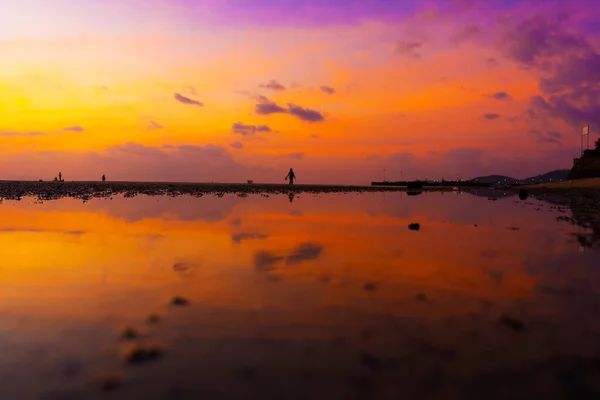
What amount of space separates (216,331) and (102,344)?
1882mm

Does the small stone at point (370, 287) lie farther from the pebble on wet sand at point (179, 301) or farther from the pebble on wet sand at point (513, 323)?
the pebble on wet sand at point (179, 301)

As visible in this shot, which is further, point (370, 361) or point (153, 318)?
point (153, 318)

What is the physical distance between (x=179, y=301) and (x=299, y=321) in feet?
9.97

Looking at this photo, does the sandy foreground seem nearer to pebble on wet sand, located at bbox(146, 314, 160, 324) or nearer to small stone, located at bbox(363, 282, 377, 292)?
small stone, located at bbox(363, 282, 377, 292)

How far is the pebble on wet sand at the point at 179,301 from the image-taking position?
943 cm

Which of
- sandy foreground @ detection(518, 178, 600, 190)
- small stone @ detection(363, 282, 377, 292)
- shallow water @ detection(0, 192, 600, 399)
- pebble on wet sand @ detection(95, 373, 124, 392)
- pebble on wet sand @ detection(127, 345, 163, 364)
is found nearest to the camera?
pebble on wet sand @ detection(95, 373, 124, 392)

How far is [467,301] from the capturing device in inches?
389

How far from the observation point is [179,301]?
9.67 meters

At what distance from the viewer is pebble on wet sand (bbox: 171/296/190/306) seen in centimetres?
943

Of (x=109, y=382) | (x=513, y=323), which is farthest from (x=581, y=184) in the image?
(x=109, y=382)

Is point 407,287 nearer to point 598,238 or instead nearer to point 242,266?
point 242,266

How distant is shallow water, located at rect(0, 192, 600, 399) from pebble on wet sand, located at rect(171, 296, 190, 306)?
0.72 feet

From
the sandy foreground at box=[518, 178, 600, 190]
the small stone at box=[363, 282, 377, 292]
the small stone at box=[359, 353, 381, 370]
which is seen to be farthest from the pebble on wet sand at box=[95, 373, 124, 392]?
the sandy foreground at box=[518, 178, 600, 190]

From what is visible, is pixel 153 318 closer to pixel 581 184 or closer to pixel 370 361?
pixel 370 361
